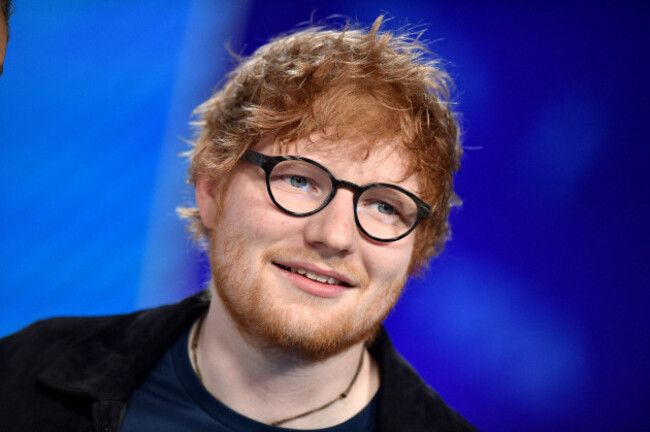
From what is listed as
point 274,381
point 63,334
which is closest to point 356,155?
point 274,381

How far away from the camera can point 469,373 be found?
2.88 metres

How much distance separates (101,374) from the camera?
226 cm

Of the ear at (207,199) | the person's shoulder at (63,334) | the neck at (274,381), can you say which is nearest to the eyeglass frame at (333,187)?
the ear at (207,199)

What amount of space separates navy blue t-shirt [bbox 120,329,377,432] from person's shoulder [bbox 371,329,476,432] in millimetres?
78

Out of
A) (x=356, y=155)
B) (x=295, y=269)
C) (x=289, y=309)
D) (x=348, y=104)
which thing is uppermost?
(x=348, y=104)

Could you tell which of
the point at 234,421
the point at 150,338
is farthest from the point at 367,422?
the point at 150,338

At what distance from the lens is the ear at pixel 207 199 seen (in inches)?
93.0

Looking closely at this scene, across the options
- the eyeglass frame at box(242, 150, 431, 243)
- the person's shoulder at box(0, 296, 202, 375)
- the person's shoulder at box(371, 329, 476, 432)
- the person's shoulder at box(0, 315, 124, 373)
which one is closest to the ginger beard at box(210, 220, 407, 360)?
the eyeglass frame at box(242, 150, 431, 243)

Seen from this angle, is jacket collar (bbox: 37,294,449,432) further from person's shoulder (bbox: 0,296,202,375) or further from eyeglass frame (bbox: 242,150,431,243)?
eyeglass frame (bbox: 242,150,431,243)

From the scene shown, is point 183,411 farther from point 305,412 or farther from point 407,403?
point 407,403

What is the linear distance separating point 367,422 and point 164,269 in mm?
1595

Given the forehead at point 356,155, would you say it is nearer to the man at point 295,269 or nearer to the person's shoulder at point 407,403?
the man at point 295,269

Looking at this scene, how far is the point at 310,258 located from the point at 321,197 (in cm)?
20

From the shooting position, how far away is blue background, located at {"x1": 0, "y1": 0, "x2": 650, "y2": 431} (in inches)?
103
